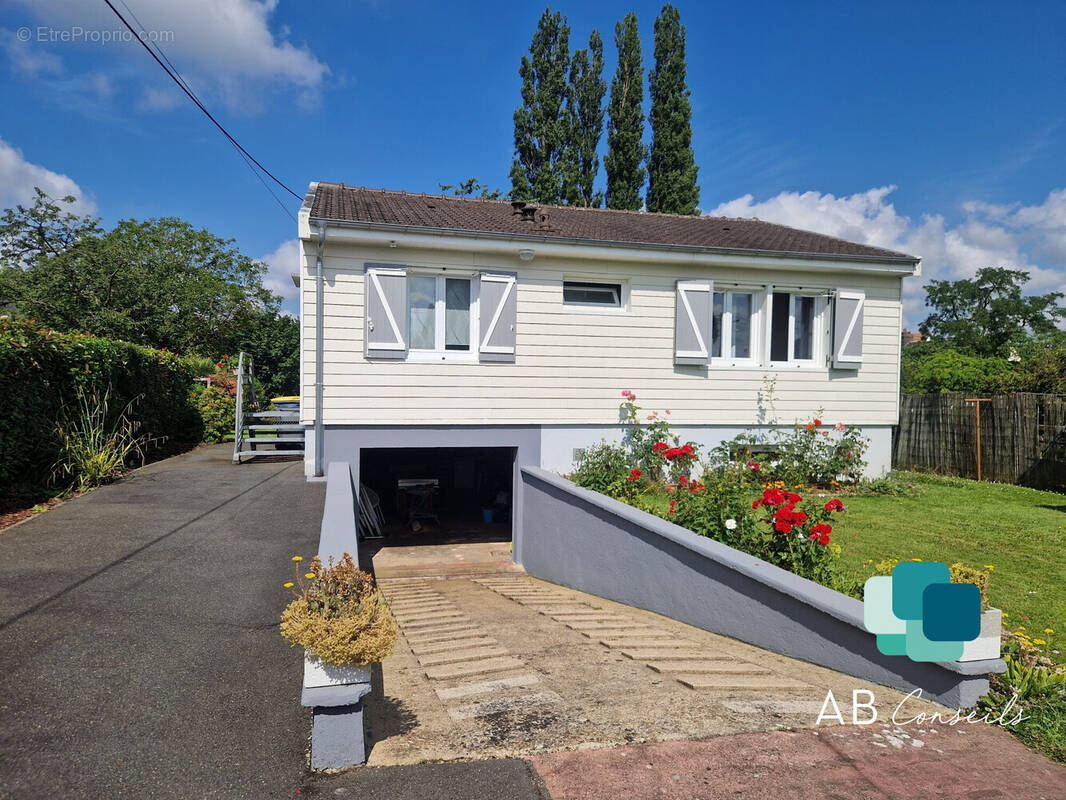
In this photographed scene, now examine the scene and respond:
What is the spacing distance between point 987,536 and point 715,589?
4504 mm

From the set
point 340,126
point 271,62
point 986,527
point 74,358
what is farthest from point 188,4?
point 986,527

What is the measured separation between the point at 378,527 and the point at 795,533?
330 inches

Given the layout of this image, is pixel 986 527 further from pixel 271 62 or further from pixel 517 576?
pixel 271 62

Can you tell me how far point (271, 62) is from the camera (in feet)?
31.1

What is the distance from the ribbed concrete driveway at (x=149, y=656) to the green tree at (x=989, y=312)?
130 ft

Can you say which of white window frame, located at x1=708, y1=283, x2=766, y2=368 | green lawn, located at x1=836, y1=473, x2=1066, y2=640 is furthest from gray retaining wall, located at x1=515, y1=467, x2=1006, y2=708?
white window frame, located at x1=708, y1=283, x2=766, y2=368

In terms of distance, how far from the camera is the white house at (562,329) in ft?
28.9

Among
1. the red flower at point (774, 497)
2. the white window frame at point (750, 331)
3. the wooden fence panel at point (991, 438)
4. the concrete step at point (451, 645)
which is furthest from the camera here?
the wooden fence panel at point (991, 438)

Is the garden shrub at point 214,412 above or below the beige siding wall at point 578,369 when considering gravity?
below

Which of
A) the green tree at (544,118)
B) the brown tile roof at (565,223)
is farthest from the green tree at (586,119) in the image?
the brown tile roof at (565,223)

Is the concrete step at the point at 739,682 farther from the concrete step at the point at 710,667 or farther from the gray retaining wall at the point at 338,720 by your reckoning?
the gray retaining wall at the point at 338,720

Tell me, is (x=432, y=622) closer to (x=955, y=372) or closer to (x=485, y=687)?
(x=485, y=687)

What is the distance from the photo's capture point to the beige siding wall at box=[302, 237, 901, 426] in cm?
882

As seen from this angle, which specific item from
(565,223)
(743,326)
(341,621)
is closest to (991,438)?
(743,326)
